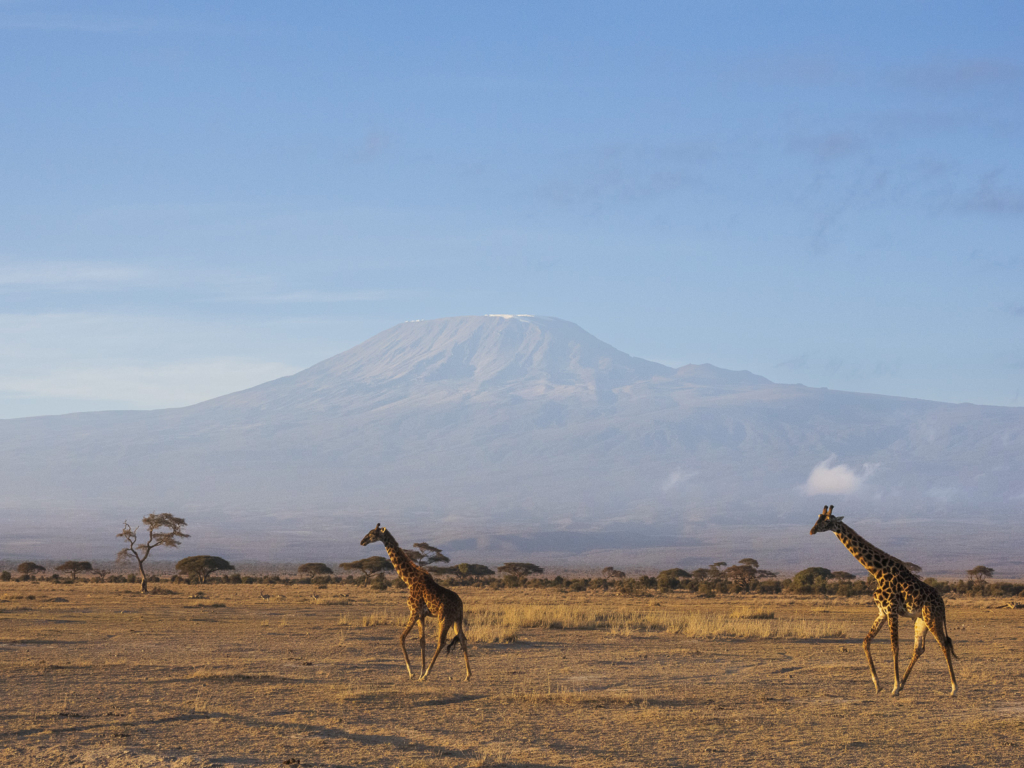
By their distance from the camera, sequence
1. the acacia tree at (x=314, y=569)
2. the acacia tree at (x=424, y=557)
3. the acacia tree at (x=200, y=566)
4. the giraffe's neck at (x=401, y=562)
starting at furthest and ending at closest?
the acacia tree at (x=314, y=569) < the acacia tree at (x=424, y=557) < the acacia tree at (x=200, y=566) < the giraffe's neck at (x=401, y=562)

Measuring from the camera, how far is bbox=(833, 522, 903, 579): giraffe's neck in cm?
1430

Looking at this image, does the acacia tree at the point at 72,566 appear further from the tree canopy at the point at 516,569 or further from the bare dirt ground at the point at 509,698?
the bare dirt ground at the point at 509,698

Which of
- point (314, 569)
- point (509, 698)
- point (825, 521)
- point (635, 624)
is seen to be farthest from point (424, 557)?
point (825, 521)

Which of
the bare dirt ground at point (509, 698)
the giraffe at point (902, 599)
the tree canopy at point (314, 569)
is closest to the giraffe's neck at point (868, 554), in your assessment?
the giraffe at point (902, 599)

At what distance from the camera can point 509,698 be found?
16.1m

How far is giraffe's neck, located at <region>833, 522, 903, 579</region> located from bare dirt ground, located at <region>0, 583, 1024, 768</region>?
71.8 inches

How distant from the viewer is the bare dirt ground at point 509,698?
1250 cm

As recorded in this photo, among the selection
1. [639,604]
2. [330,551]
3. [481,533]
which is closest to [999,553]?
[481,533]

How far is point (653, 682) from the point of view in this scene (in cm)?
1795

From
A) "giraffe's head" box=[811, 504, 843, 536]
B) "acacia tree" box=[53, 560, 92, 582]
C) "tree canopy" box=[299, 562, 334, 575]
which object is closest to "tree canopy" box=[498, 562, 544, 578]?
"tree canopy" box=[299, 562, 334, 575]

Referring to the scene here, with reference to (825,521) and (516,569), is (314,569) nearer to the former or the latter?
(516,569)

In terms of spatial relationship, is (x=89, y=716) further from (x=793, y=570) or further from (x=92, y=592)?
(x=793, y=570)

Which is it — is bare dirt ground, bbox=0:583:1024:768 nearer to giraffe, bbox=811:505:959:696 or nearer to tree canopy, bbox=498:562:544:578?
giraffe, bbox=811:505:959:696

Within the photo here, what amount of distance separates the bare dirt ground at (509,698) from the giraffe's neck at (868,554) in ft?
5.98
